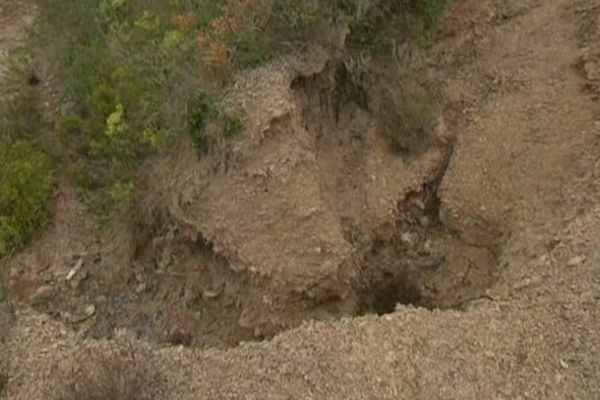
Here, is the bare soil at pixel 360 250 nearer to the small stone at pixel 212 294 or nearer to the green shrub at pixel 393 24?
the small stone at pixel 212 294

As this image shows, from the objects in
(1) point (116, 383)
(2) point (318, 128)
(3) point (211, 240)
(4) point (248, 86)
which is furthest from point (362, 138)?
(1) point (116, 383)

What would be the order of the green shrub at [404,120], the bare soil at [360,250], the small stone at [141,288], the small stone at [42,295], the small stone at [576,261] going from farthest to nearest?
the green shrub at [404,120], the small stone at [141,288], the small stone at [42,295], the small stone at [576,261], the bare soil at [360,250]

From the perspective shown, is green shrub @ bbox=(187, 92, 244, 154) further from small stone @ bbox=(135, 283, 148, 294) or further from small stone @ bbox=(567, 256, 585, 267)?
small stone @ bbox=(567, 256, 585, 267)

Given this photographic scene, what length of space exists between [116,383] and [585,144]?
3.60m

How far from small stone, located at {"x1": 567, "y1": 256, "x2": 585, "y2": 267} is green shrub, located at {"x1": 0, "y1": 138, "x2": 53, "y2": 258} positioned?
3618mm

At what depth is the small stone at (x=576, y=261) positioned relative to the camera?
499cm

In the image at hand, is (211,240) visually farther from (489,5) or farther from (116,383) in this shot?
(489,5)

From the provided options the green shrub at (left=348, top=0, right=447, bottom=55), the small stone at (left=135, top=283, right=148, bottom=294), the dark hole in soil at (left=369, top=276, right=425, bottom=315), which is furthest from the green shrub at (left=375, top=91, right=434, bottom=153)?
the small stone at (left=135, top=283, right=148, bottom=294)

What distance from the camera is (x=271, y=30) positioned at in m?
6.27

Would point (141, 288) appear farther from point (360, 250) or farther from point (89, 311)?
point (360, 250)

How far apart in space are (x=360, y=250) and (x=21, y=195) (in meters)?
2.46

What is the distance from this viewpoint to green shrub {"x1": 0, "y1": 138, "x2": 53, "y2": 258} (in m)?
5.98

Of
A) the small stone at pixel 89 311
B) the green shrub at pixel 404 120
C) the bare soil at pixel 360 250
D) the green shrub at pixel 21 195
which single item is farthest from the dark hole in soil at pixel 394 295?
the green shrub at pixel 21 195

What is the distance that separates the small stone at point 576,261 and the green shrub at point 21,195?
3.62m
